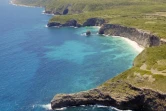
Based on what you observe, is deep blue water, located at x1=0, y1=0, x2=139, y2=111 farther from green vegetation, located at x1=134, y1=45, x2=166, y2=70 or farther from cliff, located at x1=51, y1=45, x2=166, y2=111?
green vegetation, located at x1=134, y1=45, x2=166, y2=70

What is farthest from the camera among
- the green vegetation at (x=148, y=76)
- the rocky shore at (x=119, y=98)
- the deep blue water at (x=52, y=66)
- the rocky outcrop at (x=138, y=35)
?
the rocky outcrop at (x=138, y=35)

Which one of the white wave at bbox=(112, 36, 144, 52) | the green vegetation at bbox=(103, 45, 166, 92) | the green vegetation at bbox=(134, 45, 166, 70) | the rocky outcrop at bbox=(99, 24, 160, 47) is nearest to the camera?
the green vegetation at bbox=(103, 45, 166, 92)

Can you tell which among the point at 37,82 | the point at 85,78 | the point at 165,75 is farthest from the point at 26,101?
the point at 165,75

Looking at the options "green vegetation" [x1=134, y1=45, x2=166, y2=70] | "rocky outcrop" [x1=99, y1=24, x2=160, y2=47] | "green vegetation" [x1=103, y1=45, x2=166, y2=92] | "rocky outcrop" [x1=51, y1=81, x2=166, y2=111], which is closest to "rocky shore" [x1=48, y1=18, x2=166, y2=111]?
"rocky outcrop" [x1=51, y1=81, x2=166, y2=111]

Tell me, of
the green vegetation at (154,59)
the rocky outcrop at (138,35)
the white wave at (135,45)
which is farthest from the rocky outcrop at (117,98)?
the white wave at (135,45)

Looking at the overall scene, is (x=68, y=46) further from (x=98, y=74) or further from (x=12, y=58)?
(x=98, y=74)

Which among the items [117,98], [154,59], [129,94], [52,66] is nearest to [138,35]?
[154,59]

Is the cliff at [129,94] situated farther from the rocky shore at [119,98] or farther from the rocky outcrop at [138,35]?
the rocky outcrop at [138,35]
